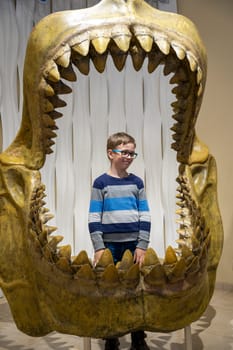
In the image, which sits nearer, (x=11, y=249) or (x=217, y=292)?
(x=11, y=249)

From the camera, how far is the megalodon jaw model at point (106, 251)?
1161 millimetres

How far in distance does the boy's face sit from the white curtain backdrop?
1.24 metres

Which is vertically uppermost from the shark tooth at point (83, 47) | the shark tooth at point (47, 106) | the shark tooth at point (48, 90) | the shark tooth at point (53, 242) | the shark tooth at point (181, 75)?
the shark tooth at point (83, 47)

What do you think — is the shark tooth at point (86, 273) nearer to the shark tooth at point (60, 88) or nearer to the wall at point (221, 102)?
the shark tooth at point (60, 88)

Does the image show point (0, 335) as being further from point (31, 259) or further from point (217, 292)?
point (217, 292)

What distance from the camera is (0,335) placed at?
1.97 meters

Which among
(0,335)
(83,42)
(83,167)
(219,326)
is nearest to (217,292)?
(219,326)

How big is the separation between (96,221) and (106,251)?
0.54m

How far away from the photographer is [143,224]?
168 cm

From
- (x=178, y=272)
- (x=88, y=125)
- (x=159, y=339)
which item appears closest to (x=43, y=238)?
(x=178, y=272)

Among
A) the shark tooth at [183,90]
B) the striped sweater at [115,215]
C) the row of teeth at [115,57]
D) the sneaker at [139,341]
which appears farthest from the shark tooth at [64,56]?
the sneaker at [139,341]

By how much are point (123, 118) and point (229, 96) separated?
2.22ft

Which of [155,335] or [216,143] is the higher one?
[216,143]

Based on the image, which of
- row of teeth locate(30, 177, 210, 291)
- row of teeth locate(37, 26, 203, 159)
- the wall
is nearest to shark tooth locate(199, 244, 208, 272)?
row of teeth locate(30, 177, 210, 291)
